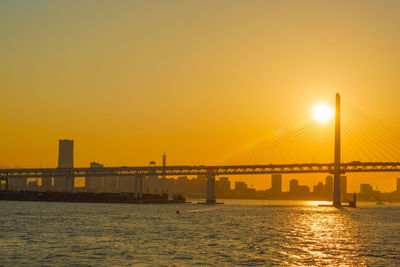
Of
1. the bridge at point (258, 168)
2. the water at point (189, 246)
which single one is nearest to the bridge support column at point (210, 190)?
the bridge at point (258, 168)

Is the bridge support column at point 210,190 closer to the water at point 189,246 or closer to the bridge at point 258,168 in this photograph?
the bridge at point 258,168

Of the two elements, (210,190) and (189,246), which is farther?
(210,190)

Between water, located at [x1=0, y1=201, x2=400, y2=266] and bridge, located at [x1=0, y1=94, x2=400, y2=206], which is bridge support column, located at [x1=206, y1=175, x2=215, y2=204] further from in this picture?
water, located at [x1=0, y1=201, x2=400, y2=266]

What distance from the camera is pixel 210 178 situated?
172000 millimetres

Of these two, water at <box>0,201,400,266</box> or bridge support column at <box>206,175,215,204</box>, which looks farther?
bridge support column at <box>206,175,215,204</box>

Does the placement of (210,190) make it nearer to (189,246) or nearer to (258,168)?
(258,168)

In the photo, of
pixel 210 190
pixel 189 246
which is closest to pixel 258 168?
pixel 210 190

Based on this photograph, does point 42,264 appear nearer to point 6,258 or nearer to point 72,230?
point 6,258

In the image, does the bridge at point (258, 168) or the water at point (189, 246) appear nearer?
the water at point (189, 246)

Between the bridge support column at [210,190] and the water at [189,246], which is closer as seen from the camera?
the water at [189,246]

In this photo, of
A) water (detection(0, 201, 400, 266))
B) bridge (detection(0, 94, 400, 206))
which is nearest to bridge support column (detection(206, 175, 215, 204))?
bridge (detection(0, 94, 400, 206))

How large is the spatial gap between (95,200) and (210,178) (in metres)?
36.4

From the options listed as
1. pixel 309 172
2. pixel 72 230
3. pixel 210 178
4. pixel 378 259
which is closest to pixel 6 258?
pixel 72 230

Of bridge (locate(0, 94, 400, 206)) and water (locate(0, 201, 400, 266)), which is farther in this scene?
bridge (locate(0, 94, 400, 206))
